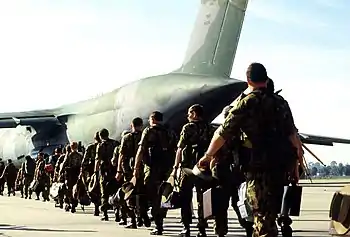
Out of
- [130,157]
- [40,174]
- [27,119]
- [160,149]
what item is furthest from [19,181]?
[160,149]

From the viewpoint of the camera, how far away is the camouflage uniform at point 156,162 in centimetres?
973

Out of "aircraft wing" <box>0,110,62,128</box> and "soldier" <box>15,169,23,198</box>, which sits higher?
"aircraft wing" <box>0,110,62,128</box>

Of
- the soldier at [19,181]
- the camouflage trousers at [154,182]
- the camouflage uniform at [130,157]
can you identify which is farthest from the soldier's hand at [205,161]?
the soldier at [19,181]

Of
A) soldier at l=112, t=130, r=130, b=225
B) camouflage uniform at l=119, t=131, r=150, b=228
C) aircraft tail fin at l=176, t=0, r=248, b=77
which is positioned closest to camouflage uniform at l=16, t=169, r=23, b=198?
aircraft tail fin at l=176, t=0, r=248, b=77

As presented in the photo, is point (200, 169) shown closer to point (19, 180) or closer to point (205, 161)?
point (205, 161)

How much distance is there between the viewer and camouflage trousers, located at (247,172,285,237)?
5559 mm

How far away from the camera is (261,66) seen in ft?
18.7

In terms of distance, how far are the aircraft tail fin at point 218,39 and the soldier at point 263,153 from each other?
12.0 m

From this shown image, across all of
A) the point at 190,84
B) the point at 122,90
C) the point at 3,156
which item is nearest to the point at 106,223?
the point at 190,84

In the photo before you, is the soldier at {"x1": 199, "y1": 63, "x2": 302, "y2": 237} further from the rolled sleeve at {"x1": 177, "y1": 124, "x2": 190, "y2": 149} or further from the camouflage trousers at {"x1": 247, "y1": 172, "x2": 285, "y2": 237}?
the rolled sleeve at {"x1": 177, "y1": 124, "x2": 190, "y2": 149}

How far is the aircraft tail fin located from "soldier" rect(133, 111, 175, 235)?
7904 millimetres

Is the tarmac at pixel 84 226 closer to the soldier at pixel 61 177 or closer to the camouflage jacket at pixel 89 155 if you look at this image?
the camouflage jacket at pixel 89 155

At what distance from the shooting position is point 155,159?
32.3ft

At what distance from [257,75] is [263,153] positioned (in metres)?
0.67
